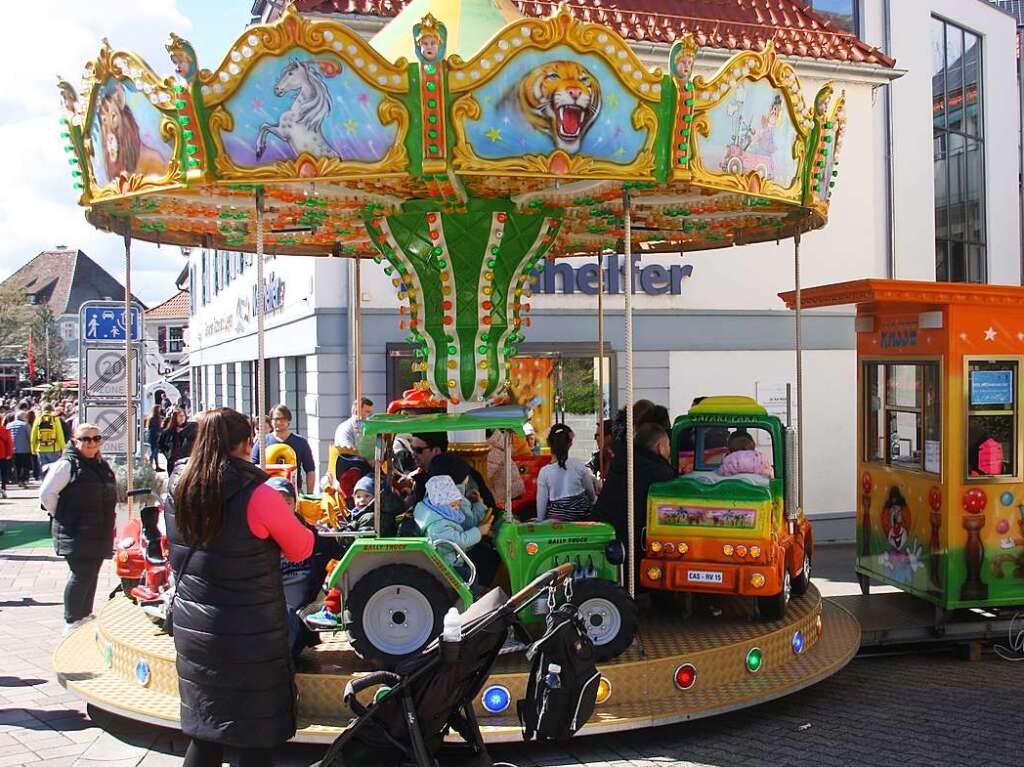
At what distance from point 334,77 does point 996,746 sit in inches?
216

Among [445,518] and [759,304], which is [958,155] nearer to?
[759,304]

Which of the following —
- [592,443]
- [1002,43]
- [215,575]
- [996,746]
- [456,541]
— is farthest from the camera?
[1002,43]

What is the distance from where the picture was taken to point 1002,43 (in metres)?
17.5

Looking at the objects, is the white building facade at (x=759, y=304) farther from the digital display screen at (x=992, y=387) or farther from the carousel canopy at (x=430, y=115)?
the digital display screen at (x=992, y=387)

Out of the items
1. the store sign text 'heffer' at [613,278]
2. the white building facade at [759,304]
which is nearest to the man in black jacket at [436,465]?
the white building facade at [759,304]

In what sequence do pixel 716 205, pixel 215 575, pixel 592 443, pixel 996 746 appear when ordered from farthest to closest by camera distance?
pixel 592 443 < pixel 716 205 < pixel 996 746 < pixel 215 575

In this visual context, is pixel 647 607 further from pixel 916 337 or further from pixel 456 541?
pixel 916 337

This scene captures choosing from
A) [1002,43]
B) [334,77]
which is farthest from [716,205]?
[1002,43]

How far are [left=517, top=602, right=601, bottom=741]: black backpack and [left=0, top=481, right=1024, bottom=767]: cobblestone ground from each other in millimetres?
1291

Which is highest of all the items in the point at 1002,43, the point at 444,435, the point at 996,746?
the point at 1002,43

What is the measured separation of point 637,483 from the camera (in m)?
7.43

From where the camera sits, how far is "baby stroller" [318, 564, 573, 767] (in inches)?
170

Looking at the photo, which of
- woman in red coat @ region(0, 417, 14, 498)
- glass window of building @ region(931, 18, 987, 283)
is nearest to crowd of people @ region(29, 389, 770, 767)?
glass window of building @ region(931, 18, 987, 283)

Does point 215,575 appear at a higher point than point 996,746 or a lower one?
higher
